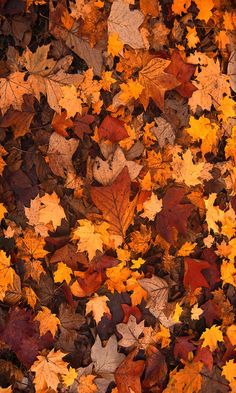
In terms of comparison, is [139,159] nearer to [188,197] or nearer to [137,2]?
[188,197]

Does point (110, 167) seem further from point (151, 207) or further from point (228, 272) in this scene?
point (228, 272)

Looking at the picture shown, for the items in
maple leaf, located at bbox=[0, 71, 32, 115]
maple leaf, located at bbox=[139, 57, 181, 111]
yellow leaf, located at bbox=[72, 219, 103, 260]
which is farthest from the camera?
maple leaf, located at bbox=[139, 57, 181, 111]

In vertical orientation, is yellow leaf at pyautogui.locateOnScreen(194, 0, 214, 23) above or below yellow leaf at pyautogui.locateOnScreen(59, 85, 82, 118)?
above

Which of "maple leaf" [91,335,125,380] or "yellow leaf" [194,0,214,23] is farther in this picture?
"yellow leaf" [194,0,214,23]

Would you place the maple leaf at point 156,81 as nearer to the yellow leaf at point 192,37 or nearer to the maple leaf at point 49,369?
the yellow leaf at point 192,37

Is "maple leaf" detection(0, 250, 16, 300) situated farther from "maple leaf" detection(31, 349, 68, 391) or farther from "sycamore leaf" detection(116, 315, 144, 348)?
"sycamore leaf" detection(116, 315, 144, 348)

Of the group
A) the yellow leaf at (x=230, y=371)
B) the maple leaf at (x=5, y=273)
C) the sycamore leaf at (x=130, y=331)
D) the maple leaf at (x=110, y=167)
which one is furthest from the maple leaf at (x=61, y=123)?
the yellow leaf at (x=230, y=371)

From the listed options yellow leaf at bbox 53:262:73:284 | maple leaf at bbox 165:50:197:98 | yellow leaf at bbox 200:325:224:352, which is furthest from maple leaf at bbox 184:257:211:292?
maple leaf at bbox 165:50:197:98

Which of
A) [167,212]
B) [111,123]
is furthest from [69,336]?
[111,123]

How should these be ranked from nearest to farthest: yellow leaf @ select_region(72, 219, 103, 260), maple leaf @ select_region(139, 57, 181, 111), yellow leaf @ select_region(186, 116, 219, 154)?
1. yellow leaf @ select_region(72, 219, 103, 260)
2. maple leaf @ select_region(139, 57, 181, 111)
3. yellow leaf @ select_region(186, 116, 219, 154)
